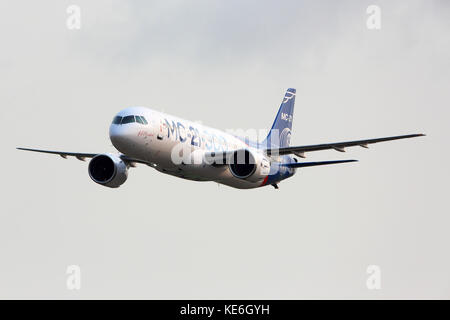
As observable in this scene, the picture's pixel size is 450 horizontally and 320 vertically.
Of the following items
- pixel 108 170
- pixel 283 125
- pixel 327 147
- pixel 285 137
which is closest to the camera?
pixel 327 147

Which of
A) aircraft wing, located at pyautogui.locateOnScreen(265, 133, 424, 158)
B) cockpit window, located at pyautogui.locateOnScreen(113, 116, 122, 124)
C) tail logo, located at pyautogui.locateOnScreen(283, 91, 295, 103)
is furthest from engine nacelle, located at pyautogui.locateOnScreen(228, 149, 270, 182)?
tail logo, located at pyautogui.locateOnScreen(283, 91, 295, 103)

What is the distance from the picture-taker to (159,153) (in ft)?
163

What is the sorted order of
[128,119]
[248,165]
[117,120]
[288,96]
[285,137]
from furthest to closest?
[288,96]
[285,137]
[248,165]
[117,120]
[128,119]

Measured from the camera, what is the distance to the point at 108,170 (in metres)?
55.5

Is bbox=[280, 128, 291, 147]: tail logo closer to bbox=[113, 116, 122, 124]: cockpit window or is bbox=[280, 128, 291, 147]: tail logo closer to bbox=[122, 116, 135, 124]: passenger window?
bbox=[122, 116, 135, 124]: passenger window

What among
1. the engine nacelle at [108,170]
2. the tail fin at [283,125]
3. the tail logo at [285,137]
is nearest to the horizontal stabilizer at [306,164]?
the tail fin at [283,125]

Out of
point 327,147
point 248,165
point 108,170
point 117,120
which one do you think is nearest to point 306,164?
point 248,165

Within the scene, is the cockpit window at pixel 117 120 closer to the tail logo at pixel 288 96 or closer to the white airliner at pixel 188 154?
the white airliner at pixel 188 154

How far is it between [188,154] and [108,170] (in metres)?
6.89

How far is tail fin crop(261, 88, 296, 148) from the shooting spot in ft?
215

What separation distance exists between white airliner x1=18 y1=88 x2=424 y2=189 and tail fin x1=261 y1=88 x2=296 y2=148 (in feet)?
17.3

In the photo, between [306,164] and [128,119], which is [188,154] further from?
[306,164]

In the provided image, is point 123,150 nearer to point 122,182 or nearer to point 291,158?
point 122,182

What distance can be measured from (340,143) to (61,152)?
2015cm
